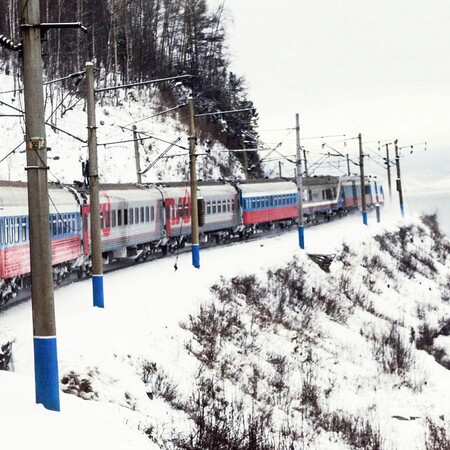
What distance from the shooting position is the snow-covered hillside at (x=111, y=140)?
53.5 meters

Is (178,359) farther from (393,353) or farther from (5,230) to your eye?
(393,353)

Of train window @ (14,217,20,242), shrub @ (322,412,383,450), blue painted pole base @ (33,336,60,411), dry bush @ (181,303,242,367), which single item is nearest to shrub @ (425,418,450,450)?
shrub @ (322,412,383,450)

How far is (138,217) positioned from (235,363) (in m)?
13.5

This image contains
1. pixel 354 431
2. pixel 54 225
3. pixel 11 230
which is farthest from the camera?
pixel 54 225

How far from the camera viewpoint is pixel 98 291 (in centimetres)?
1889

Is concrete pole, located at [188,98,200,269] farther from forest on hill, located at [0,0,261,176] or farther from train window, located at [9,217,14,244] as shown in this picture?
forest on hill, located at [0,0,261,176]

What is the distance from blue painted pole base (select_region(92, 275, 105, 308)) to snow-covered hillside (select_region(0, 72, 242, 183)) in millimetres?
26668

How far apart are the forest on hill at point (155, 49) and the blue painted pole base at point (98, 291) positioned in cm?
4177

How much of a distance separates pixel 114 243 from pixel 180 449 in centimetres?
1824

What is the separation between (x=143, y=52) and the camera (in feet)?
249

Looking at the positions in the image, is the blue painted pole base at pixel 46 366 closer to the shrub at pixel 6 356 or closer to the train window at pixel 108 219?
the shrub at pixel 6 356

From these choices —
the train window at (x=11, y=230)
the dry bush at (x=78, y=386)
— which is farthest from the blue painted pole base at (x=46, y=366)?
the train window at (x=11, y=230)

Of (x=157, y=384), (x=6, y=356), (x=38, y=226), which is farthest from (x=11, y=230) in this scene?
(x=38, y=226)

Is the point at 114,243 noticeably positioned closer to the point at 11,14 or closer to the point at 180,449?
the point at 180,449
